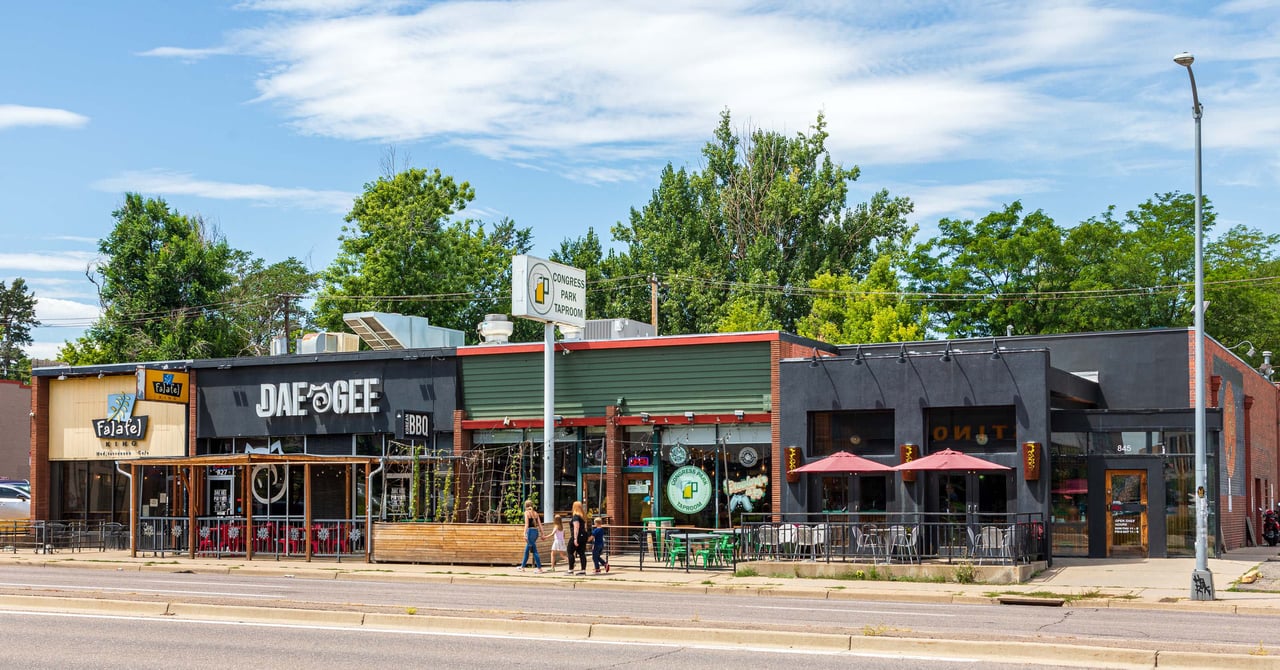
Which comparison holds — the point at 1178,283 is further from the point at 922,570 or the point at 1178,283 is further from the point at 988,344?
the point at 922,570

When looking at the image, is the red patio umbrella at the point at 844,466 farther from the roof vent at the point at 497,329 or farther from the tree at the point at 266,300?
the tree at the point at 266,300

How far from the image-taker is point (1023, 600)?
23297mm

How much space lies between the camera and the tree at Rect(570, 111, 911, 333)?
234 feet

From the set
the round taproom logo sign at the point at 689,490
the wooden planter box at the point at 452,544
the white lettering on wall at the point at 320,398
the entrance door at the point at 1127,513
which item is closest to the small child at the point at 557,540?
the wooden planter box at the point at 452,544

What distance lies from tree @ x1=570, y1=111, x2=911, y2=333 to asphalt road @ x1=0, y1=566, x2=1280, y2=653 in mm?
43283

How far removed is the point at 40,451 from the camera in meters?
43.8

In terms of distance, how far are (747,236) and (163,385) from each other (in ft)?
135

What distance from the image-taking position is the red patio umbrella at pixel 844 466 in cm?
3116

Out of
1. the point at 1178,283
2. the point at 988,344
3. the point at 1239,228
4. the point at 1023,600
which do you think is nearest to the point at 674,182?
the point at 1178,283

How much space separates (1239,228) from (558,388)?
189ft

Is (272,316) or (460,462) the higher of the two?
(272,316)

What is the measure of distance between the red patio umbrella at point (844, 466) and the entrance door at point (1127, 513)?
21.5 feet

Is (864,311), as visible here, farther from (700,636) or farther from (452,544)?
(700,636)

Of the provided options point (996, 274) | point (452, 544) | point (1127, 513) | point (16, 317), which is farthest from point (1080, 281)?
point (16, 317)
